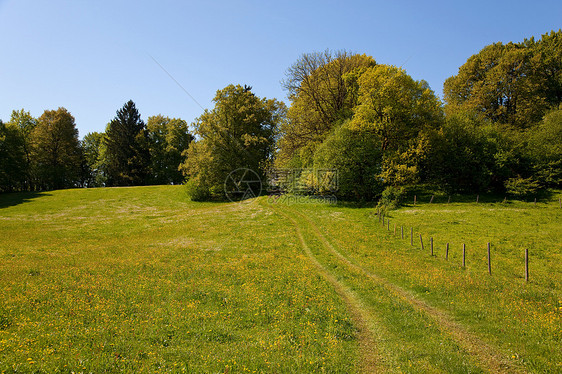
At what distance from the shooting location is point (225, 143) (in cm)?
5853

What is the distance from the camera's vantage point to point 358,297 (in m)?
14.2

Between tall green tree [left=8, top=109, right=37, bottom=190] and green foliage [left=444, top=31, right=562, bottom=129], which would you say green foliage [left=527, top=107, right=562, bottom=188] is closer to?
green foliage [left=444, top=31, right=562, bottom=129]

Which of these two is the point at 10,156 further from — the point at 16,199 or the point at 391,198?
the point at 391,198

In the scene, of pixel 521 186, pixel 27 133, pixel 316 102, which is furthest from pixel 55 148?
pixel 521 186

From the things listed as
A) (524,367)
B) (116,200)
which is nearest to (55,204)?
(116,200)

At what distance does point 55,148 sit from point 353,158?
9327cm

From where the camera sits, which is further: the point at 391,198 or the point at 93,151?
the point at 93,151

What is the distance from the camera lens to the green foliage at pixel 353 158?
43562mm

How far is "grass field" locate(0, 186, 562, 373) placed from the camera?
28.4ft

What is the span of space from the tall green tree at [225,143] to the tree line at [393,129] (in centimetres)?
24

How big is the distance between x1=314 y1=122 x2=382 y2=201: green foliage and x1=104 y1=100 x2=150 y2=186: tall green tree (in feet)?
235

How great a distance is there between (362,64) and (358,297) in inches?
1824

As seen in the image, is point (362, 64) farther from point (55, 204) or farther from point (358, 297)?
point (55, 204)

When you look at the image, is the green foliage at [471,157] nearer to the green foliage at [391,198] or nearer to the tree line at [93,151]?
the green foliage at [391,198]
